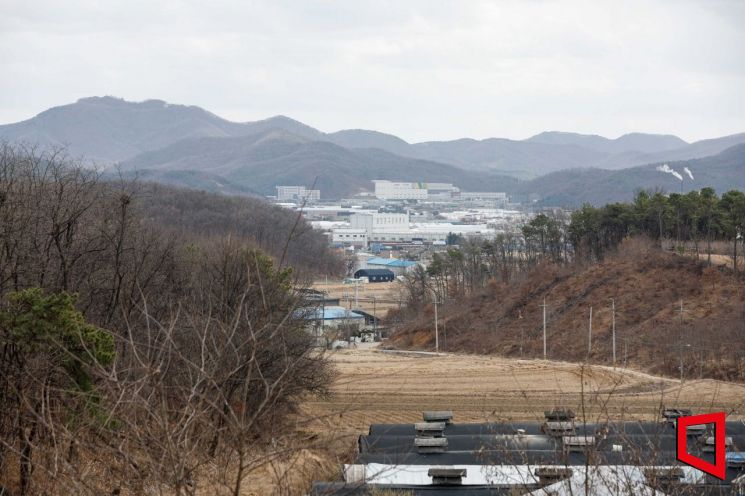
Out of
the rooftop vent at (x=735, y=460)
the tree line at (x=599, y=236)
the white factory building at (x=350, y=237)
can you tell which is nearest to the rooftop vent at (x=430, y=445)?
the rooftop vent at (x=735, y=460)

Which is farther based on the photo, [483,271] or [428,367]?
[483,271]

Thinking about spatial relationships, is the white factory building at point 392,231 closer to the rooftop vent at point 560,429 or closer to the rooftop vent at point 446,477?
the rooftop vent at point 560,429

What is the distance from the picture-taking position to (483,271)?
6253 centimetres

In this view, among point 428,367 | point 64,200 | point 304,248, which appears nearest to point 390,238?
point 304,248

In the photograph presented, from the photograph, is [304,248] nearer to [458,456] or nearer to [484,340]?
[484,340]

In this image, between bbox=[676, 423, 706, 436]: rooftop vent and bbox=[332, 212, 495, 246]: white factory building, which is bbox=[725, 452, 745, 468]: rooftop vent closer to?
bbox=[676, 423, 706, 436]: rooftop vent

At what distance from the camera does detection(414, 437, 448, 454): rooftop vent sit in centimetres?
1483

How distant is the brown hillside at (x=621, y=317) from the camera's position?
114 ft

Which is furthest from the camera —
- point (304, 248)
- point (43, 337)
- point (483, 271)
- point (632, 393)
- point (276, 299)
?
point (304, 248)

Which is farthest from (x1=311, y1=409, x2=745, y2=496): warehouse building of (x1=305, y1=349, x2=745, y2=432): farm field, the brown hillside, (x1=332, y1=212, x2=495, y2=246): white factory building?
(x1=332, y1=212, x2=495, y2=246): white factory building

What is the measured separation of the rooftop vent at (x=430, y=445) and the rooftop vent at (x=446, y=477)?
208 cm

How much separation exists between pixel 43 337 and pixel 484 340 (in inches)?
1322

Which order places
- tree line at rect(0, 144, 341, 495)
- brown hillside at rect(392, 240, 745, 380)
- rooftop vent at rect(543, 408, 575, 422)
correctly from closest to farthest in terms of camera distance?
tree line at rect(0, 144, 341, 495), rooftop vent at rect(543, 408, 575, 422), brown hillside at rect(392, 240, 745, 380)

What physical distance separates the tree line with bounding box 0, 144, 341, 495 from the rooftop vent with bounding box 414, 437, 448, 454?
2026 mm
